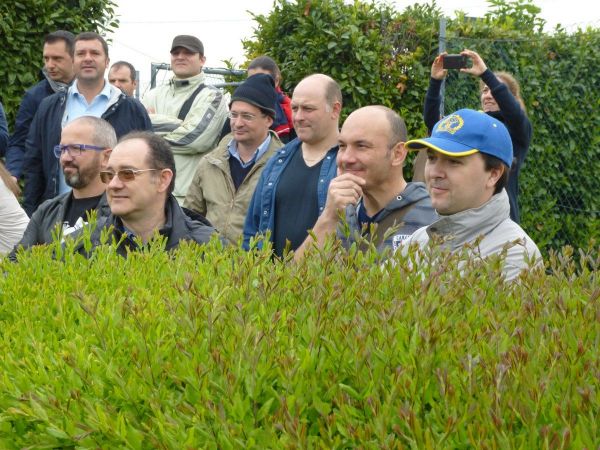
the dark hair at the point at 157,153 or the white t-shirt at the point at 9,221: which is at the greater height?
the dark hair at the point at 157,153

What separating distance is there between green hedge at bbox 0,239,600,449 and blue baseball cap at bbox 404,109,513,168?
63.2 inches

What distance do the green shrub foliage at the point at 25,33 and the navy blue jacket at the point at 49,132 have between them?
2.37 m

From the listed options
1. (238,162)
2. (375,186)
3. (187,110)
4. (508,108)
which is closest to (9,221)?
(238,162)

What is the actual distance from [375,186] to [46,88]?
4.81 meters

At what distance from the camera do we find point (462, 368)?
2.09 metres

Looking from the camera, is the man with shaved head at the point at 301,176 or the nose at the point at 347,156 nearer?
the nose at the point at 347,156

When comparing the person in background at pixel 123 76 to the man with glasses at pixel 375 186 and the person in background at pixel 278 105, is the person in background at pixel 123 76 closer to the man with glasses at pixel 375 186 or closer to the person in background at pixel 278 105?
the person in background at pixel 278 105

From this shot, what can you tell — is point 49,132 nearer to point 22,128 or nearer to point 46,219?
point 22,128

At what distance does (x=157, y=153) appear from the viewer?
5.76 meters

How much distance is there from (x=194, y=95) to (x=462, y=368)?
22.3 ft

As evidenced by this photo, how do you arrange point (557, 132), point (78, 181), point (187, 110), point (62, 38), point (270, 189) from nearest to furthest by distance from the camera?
point (270, 189) → point (78, 181) → point (187, 110) → point (62, 38) → point (557, 132)

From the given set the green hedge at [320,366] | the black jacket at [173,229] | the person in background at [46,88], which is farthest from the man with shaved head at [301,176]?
the person in background at [46,88]

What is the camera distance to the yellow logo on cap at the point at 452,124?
455 cm

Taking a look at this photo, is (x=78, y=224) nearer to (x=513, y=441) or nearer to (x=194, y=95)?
(x=194, y=95)
